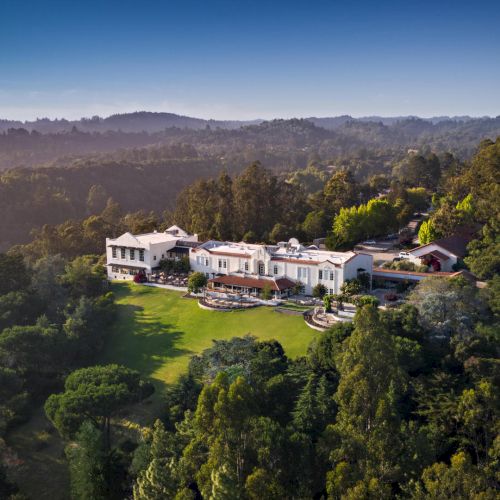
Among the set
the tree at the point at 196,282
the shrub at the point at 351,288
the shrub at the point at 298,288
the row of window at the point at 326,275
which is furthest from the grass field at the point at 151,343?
the row of window at the point at 326,275

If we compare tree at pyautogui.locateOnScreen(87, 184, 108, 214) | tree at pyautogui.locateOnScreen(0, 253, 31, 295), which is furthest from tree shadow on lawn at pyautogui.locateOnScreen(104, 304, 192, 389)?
tree at pyautogui.locateOnScreen(87, 184, 108, 214)

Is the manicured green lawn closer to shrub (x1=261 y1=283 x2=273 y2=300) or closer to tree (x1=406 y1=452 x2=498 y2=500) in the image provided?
shrub (x1=261 y1=283 x2=273 y2=300)

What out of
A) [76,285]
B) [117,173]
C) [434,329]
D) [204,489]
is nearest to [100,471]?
[204,489]

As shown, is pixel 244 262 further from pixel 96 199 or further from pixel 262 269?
pixel 96 199

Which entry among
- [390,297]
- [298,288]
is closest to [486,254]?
[390,297]

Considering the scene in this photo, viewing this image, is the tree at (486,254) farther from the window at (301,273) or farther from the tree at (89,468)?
the tree at (89,468)

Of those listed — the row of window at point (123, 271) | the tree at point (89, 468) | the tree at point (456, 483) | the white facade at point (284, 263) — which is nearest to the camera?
the tree at point (456, 483)
